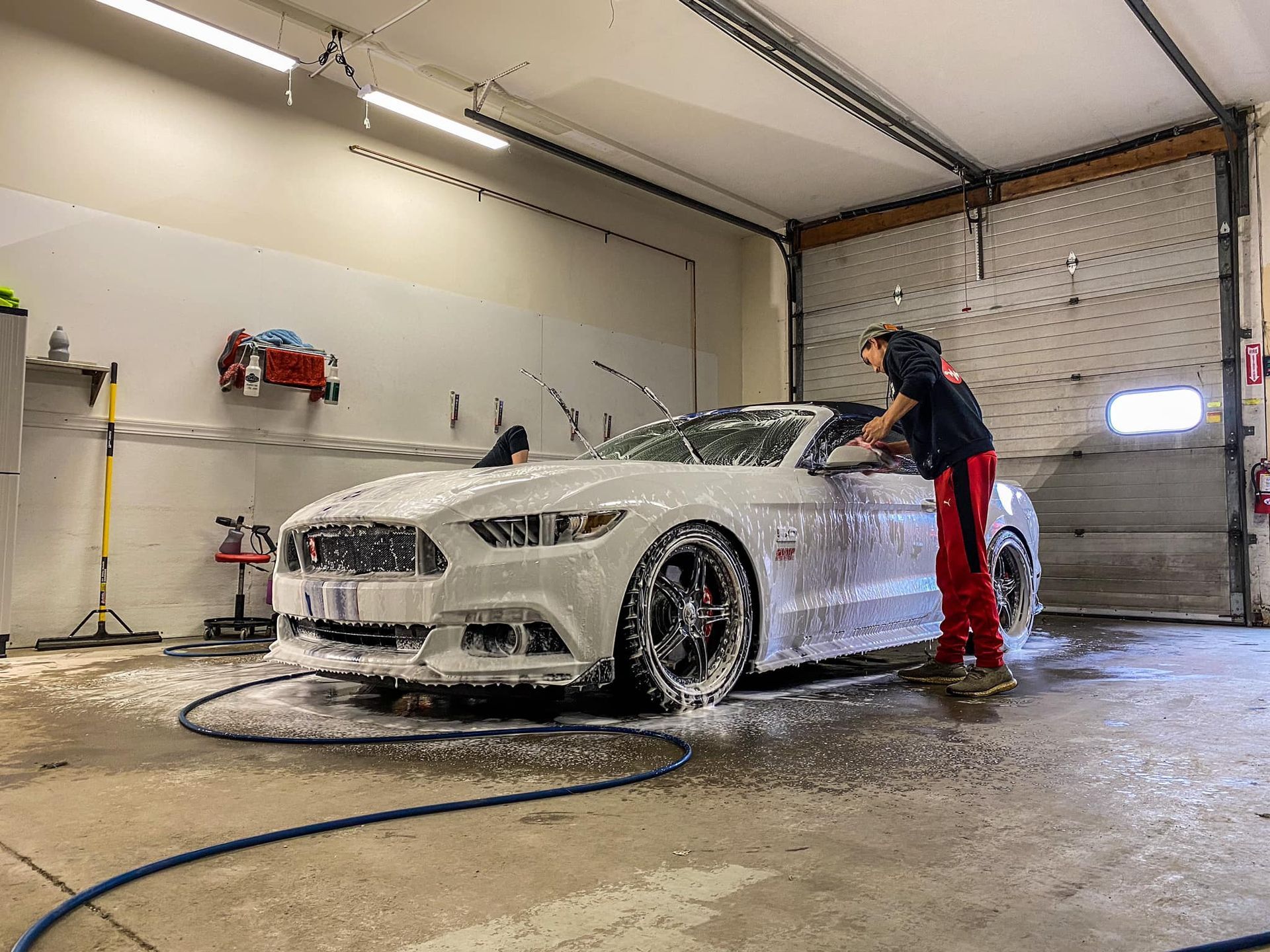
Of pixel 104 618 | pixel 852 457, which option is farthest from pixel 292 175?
pixel 852 457

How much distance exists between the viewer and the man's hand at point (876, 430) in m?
4.32

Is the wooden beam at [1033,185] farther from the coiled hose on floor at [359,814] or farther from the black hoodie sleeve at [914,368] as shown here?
the coiled hose on floor at [359,814]

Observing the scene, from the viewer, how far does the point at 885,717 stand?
11.6 ft

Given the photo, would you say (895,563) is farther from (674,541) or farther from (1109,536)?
(1109,536)

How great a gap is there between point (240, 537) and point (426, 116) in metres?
3.59

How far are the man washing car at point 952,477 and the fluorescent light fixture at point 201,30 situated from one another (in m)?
4.81

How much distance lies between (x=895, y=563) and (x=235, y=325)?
5389 millimetres

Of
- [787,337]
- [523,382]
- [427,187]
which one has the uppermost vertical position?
[427,187]

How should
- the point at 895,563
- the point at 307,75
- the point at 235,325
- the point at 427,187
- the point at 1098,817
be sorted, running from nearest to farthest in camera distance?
the point at 1098,817 → the point at 895,563 → the point at 235,325 → the point at 307,75 → the point at 427,187

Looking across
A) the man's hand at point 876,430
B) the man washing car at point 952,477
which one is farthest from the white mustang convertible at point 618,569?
the man washing car at point 952,477

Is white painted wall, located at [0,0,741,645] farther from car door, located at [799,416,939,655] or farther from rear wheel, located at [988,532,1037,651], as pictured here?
rear wheel, located at [988,532,1037,651]

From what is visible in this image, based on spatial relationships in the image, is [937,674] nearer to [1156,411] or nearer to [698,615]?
[698,615]

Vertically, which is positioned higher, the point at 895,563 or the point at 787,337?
the point at 787,337

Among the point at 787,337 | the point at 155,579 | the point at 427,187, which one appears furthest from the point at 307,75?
the point at 787,337
